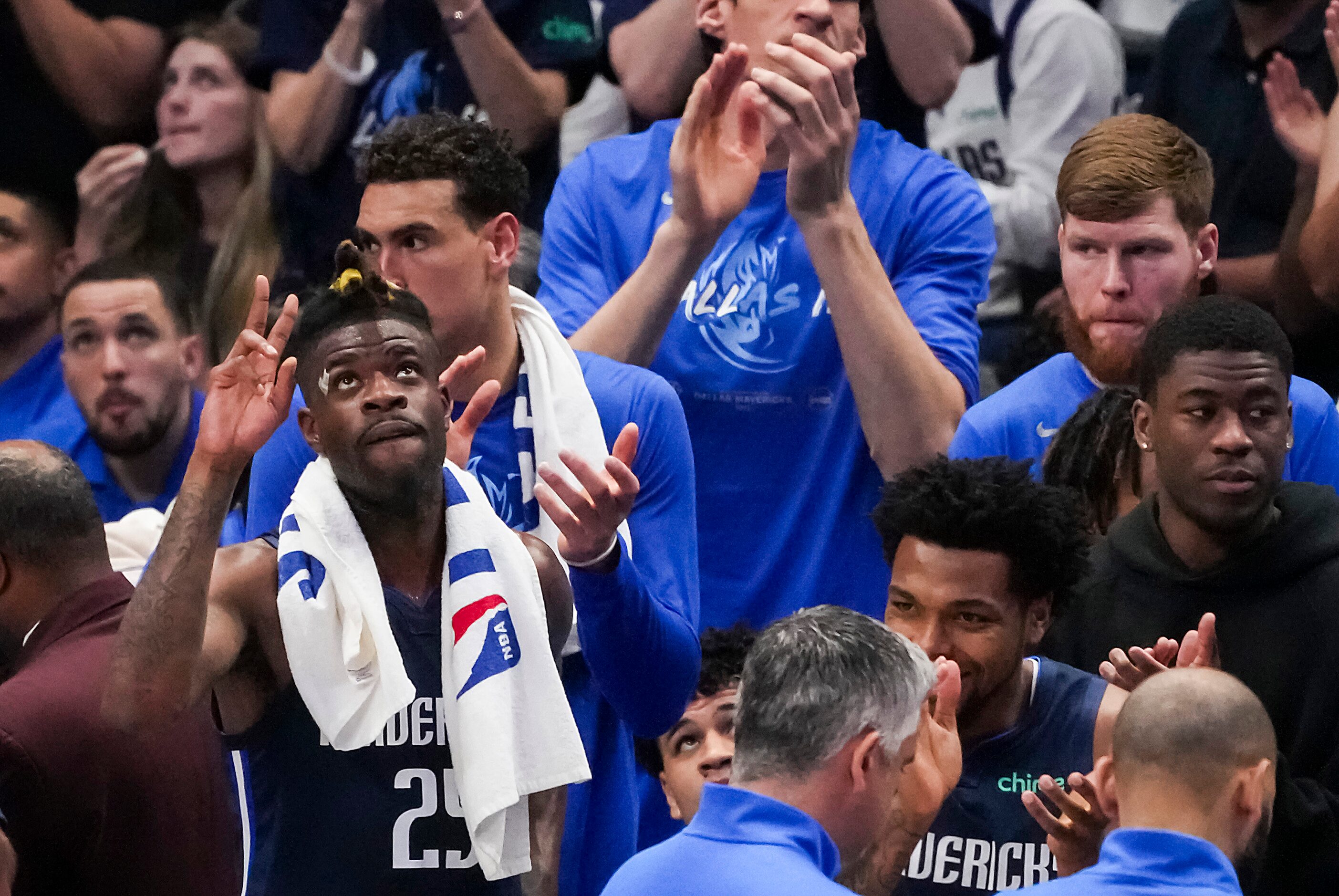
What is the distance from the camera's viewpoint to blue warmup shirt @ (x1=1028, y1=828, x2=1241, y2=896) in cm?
253

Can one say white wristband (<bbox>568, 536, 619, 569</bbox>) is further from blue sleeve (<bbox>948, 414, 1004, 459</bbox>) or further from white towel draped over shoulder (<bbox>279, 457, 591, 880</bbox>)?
blue sleeve (<bbox>948, 414, 1004, 459</bbox>)

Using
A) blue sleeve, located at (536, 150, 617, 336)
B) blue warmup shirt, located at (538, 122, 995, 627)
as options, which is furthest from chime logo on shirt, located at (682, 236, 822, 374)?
blue sleeve, located at (536, 150, 617, 336)

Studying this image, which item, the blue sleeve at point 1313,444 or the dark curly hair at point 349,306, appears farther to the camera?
the blue sleeve at point 1313,444

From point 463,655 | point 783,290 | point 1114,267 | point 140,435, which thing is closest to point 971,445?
point 1114,267

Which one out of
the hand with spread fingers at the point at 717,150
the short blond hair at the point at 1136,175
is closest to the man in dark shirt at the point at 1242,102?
the short blond hair at the point at 1136,175

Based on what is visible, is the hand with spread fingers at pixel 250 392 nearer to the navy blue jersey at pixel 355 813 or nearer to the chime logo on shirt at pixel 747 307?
the navy blue jersey at pixel 355 813

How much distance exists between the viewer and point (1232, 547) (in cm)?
362

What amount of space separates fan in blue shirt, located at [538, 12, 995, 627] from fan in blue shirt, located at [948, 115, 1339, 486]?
159 millimetres

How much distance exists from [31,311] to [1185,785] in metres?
3.84

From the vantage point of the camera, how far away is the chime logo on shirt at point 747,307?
14.6ft

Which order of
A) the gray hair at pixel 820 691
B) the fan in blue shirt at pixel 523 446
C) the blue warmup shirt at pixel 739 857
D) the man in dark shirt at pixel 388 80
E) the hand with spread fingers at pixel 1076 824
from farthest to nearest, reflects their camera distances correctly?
the man in dark shirt at pixel 388 80 < the fan in blue shirt at pixel 523 446 < the hand with spread fingers at pixel 1076 824 < the gray hair at pixel 820 691 < the blue warmup shirt at pixel 739 857

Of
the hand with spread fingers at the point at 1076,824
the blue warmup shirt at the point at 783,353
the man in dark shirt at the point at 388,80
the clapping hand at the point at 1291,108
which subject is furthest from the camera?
the man in dark shirt at the point at 388,80

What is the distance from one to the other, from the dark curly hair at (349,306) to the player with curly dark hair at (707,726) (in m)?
1.05

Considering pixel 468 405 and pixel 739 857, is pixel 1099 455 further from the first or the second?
pixel 739 857
